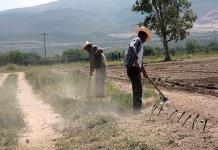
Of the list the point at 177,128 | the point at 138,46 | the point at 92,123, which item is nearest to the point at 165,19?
the point at 138,46

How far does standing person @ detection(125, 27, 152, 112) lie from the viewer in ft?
Answer: 43.6

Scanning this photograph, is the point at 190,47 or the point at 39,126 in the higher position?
the point at 190,47

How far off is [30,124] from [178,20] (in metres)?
43.9

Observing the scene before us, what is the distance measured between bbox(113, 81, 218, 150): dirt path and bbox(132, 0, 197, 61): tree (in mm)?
41493

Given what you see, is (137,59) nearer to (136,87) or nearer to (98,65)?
(136,87)

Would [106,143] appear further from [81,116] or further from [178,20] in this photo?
[178,20]

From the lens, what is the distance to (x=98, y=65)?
18.0m

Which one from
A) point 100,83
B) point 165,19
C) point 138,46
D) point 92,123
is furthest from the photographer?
point 165,19

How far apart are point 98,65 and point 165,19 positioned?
3951 centimetres

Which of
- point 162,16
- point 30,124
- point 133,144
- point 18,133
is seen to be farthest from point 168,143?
point 162,16

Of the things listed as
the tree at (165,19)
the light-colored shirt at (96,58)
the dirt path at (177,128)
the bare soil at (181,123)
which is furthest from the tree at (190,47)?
the dirt path at (177,128)

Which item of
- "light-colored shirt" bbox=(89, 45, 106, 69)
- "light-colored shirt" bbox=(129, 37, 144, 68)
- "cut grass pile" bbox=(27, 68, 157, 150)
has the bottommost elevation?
"cut grass pile" bbox=(27, 68, 157, 150)

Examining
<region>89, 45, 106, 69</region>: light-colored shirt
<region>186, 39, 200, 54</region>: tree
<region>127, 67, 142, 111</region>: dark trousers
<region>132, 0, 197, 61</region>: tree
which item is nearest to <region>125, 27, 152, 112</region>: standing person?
<region>127, 67, 142, 111</region>: dark trousers

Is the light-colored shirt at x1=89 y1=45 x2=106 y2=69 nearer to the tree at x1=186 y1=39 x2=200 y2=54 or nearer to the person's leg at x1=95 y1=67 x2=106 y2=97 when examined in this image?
the person's leg at x1=95 y1=67 x2=106 y2=97
